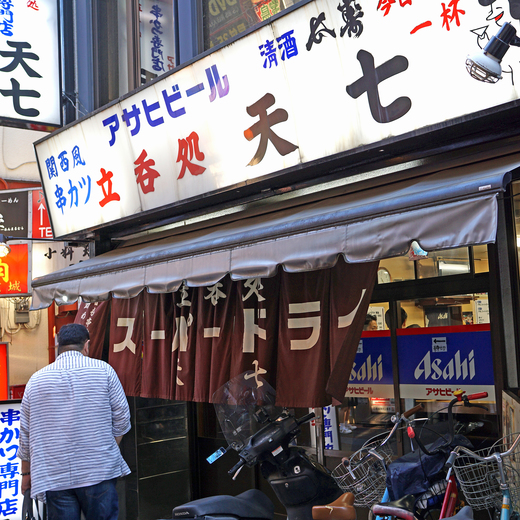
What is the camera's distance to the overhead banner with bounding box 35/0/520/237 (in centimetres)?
429

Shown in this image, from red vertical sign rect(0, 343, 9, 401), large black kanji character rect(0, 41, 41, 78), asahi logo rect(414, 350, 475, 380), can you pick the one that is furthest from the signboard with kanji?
red vertical sign rect(0, 343, 9, 401)

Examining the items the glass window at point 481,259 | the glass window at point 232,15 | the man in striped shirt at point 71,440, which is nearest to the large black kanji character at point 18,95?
the glass window at point 232,15

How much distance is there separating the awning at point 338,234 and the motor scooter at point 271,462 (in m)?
1.24

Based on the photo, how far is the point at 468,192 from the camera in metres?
3.41

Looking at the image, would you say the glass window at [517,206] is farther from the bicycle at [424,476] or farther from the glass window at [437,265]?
the bicycle at [424,476]

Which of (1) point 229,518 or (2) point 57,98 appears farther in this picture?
(2) point 57,98

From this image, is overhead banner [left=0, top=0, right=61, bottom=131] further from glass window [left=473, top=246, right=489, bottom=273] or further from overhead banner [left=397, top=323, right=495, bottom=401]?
glass window [left=473, top=246, right=489, bottom=273]

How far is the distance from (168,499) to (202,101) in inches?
223

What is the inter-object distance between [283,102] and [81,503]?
400 cm

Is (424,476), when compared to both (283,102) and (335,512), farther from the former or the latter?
(283,102)

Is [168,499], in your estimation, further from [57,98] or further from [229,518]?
[57,98]

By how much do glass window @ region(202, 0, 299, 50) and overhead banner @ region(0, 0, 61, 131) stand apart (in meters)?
2.51

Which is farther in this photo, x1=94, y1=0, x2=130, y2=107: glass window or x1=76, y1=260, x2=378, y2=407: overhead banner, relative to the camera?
x1=94, y1=0, x2=130, y2=107: glass window

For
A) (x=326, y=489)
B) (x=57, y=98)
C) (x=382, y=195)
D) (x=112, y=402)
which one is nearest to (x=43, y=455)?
(x=112, y=402)
